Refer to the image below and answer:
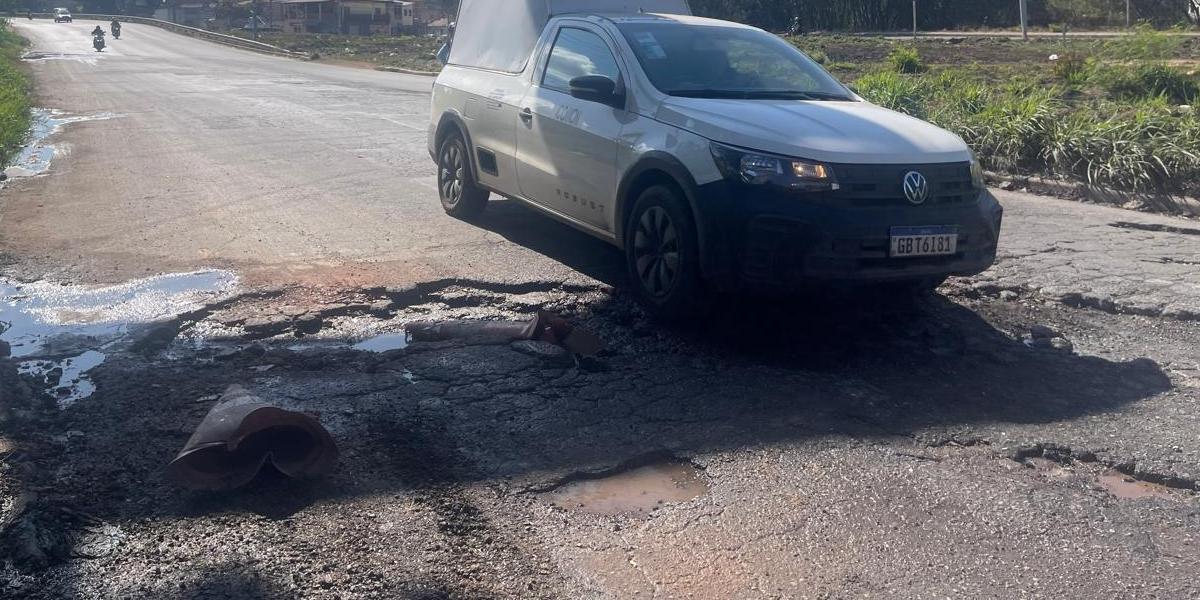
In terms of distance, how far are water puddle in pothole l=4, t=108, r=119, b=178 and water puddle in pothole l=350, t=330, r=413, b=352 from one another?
8.24 metres

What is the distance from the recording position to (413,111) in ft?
64.6

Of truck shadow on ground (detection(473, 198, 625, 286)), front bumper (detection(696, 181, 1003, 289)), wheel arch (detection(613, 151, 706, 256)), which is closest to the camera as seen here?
front bumper (detection(696, 181, 1003, 289))

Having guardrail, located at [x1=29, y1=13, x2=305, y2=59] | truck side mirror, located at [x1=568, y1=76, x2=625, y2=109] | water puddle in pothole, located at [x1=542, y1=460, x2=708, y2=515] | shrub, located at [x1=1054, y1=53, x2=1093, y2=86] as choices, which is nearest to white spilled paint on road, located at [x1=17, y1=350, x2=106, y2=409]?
water puddle in pothole, located at [x1=542, y1=460, x2=708, y2=515]

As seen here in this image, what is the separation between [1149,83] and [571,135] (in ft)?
38.0

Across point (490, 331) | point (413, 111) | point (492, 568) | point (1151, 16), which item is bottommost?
point (492, 568)

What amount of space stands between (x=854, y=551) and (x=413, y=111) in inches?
666

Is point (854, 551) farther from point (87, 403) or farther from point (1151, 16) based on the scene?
point (1151, 16)

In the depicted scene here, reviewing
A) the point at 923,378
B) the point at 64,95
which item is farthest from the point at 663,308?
the point at 64,95

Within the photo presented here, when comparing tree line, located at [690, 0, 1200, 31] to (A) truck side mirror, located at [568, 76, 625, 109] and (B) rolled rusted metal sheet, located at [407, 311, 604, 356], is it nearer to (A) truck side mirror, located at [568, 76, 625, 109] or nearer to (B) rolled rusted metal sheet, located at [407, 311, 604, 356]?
(A) truck side mirror, located at [568, 76, 625, 109]

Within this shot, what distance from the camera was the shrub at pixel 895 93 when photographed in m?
14.1

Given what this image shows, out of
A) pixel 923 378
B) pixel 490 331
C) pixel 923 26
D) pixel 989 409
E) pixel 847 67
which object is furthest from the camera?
pixel 923 26

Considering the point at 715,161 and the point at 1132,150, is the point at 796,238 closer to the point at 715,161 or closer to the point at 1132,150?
A: the point at 715,161

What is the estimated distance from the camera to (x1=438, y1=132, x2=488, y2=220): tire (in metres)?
9.10

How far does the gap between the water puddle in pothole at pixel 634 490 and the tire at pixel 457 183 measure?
194 inches
